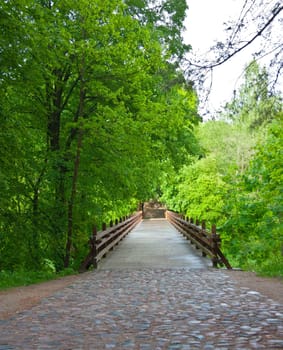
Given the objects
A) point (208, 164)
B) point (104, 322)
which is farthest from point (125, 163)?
point (208, 164)

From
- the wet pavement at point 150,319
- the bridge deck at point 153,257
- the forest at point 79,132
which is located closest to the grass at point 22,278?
the forest at point 79,132

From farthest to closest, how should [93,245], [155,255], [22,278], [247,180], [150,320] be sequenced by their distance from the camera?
[155,255] → [247,180] → [93,245] → [22,278] → [150,320]

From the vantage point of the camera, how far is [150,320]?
22.4 ft

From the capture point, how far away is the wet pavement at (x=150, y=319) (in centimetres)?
549

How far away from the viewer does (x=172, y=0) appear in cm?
2141

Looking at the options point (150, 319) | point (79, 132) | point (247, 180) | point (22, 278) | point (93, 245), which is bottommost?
point (22, 278)

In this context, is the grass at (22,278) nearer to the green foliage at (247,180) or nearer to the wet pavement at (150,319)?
the wet pavement at (150,319)

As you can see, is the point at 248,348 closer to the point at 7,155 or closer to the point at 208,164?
the point at 7,155

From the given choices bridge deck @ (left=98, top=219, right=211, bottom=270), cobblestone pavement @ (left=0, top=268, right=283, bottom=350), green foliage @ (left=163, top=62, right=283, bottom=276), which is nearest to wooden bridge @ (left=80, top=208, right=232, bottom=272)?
bridge deck @ (left=98, top=219, right=211, bottom=270)

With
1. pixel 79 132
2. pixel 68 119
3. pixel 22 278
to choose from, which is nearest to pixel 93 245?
pixel 22 278

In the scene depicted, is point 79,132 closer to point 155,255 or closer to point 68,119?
point 68,119

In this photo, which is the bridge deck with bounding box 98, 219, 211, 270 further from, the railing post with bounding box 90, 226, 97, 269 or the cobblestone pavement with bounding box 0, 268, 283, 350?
the cobblestone pavement with bounding box 0, 268, 283, 350

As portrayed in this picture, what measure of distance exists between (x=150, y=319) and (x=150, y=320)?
0.26ft

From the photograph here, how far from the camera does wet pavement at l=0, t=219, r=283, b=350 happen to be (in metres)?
5.49
